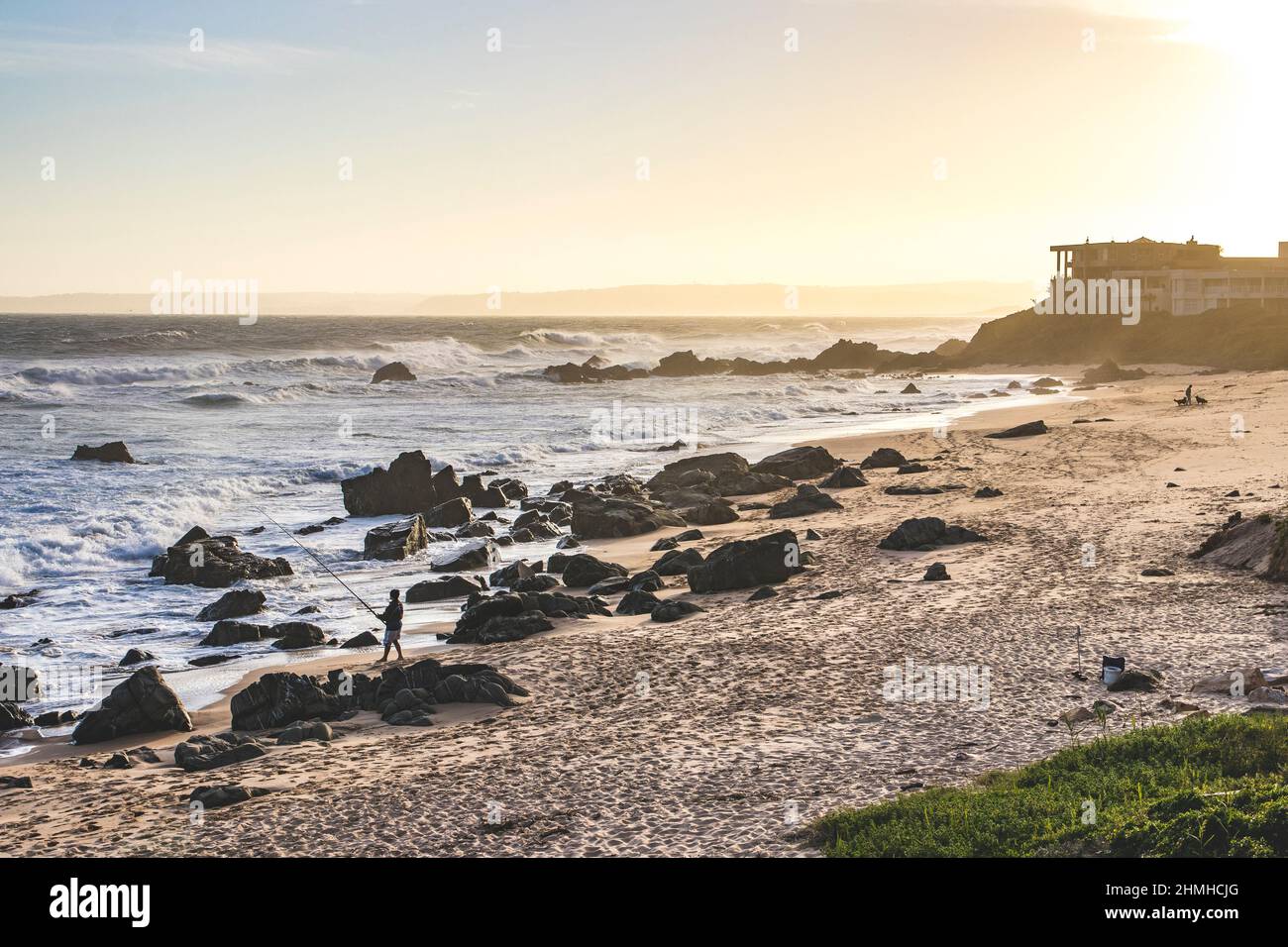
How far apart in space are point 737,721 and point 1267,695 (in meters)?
5.88

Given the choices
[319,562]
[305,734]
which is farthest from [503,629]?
[319,562]

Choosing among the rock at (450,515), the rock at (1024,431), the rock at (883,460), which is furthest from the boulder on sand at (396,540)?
the rock at (1024,431)

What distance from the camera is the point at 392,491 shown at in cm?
3152

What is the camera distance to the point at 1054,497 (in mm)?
27688

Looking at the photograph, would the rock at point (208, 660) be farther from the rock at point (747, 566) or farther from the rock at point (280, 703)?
the rock at point (747, 566)

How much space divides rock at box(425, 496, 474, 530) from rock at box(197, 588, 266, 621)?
9.09m

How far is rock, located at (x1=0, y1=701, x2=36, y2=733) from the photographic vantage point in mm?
14594

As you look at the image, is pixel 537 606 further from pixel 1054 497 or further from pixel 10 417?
pixel 10 417

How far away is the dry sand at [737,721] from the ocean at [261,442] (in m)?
4.53

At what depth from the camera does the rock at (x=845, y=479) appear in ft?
107

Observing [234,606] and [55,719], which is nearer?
[55,719]

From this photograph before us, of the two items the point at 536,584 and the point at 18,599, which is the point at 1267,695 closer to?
the point at 536,584

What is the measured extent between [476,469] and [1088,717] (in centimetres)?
3111

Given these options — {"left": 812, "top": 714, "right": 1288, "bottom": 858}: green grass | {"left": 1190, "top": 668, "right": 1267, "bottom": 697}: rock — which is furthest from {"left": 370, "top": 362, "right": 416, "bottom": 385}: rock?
{"left": 812, "top": 714, "right": 1288, "bottom": 858}: green grass
